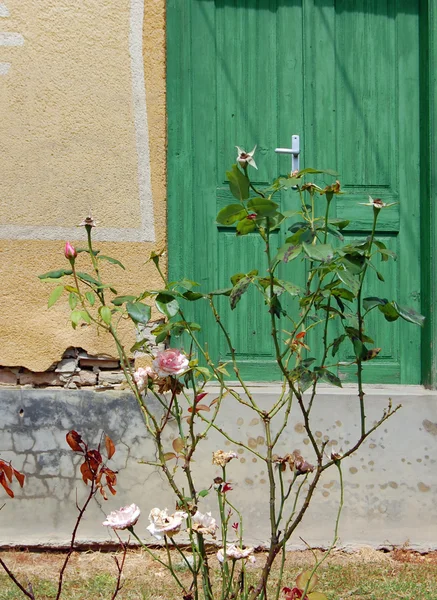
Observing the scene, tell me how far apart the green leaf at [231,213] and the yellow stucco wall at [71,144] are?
2.17 m

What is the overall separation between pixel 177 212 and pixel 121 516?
2424 mm

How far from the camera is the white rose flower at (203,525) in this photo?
196cm

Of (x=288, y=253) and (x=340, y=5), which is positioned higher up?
(x=340, y=5)

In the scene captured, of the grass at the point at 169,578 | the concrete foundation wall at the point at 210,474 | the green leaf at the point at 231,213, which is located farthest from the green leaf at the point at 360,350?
the concrete foundation wall at the point at 210,474

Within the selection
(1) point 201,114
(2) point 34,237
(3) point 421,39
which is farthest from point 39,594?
(3) point 421,39

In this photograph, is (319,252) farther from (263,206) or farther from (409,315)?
(409,315)

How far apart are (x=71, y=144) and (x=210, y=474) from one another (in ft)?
5.91

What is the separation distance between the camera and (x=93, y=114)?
4031 millimetres

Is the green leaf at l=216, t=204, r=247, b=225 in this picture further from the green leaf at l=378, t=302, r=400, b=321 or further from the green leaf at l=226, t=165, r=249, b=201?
the green leaf at l=378, t=302, r=400, b=321

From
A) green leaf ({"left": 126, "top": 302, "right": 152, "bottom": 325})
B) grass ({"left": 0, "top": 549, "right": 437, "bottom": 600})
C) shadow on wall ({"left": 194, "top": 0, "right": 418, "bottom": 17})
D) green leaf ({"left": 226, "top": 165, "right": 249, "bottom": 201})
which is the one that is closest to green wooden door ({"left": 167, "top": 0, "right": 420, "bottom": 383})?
shadow on wall ({"left": 194, "top": 0, "right": 418, "bottom": 17})

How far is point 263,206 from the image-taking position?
5.93 ft

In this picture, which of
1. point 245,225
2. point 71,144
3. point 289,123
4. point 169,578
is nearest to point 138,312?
point 245,225

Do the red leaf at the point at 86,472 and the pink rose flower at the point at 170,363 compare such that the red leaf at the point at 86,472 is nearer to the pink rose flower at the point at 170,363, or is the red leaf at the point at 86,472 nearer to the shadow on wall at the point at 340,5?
the pink rose flower at the point at 170,363

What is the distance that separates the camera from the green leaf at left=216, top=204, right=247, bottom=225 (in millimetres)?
1832
